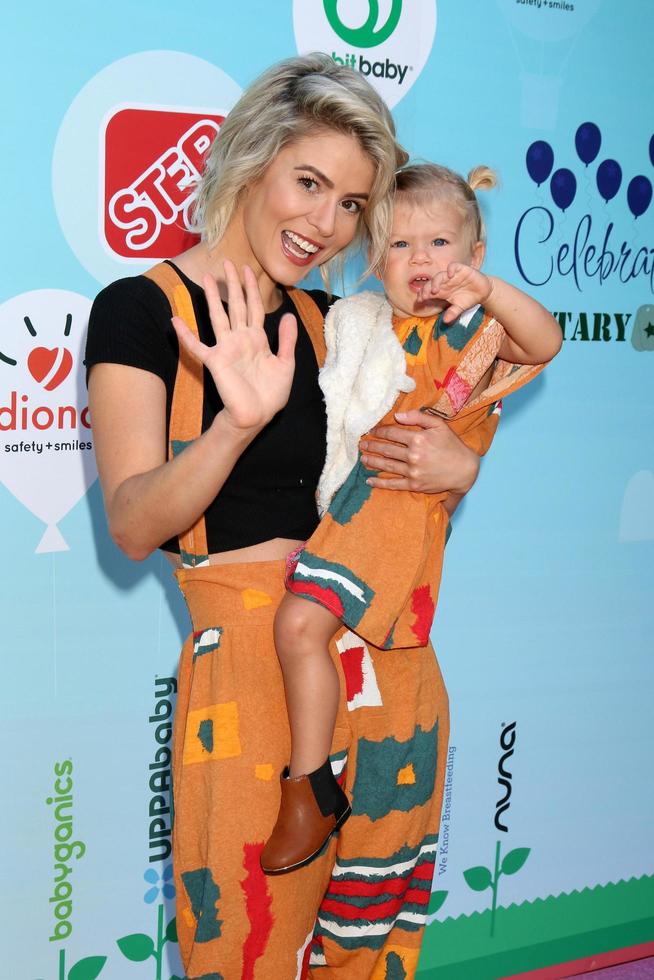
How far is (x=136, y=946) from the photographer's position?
2.34 meters

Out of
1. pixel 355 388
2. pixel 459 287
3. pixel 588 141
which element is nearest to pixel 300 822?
pixel 355 388

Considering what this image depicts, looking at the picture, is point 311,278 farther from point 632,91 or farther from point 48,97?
point 632,91

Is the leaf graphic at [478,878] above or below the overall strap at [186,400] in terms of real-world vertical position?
below

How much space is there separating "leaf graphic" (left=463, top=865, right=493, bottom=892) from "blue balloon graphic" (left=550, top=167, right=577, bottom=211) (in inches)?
61.4

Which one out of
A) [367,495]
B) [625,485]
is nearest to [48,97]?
[367,495]

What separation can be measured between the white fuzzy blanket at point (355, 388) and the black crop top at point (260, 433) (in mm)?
22

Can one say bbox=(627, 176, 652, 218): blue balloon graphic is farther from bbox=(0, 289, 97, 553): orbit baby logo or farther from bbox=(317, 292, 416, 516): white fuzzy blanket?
bbox=(0, 289, 97, 553): orbit baby logo

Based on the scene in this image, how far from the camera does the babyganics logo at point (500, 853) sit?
2740mm

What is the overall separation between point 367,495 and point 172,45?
98cm

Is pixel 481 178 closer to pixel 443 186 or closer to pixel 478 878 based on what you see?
pixel 443 186

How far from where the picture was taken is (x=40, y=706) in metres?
2.16

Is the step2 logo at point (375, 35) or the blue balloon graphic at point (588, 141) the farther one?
the blue balloon graphic at point (588, 141)

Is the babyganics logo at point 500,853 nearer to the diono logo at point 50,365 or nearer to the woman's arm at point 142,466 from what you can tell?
the diono logo at point 50,365

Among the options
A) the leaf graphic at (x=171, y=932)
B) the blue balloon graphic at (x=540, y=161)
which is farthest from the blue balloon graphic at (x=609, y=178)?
the leaf graphic at (x=171, y=932)
